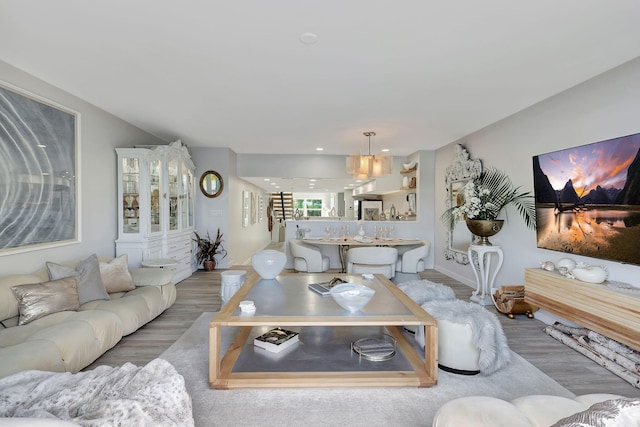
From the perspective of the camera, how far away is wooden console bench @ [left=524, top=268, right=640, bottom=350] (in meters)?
2.36

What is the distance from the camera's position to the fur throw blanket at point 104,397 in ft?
4.14

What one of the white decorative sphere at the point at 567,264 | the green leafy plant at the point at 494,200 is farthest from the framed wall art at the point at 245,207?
the white decorative sphere at the point at 567,264

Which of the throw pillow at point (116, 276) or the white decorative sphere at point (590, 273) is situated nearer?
the white decorative sphere at point (590, 273)

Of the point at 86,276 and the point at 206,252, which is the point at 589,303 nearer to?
the point at 86,276

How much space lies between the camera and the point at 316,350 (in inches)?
103

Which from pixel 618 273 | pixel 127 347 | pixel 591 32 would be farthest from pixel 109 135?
pixel 618 273

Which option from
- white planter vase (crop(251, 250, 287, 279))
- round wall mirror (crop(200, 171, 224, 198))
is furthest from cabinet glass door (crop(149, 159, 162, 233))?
white planter vase (crop(251, 250, 287, 279))

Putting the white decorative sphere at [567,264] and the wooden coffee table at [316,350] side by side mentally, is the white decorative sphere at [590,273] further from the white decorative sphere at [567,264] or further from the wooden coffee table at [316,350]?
the wooden coffee table at [316,350]

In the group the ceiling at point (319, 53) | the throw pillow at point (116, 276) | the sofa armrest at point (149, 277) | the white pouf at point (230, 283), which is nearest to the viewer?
the ceiling at point (319, 53)

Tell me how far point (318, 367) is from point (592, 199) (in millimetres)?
2805

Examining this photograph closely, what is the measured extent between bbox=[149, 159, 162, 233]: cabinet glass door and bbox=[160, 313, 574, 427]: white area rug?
284 cm

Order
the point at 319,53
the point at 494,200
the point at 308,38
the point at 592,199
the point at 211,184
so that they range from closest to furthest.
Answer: the point at 308,38 < the point at 319,53 < the point at 592,199 < the point at 494,200 < the point at 211,184

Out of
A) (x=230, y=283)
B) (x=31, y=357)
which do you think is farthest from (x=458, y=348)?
(x=31, y=357)

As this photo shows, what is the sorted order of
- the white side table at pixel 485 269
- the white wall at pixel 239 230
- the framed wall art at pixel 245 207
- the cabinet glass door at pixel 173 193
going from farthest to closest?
the framed wall art at pixel 245 207 → the white wall at pixel 239 230 → the cabinet glass door at pixel 173 193 → the white side table at pixel 485 269
